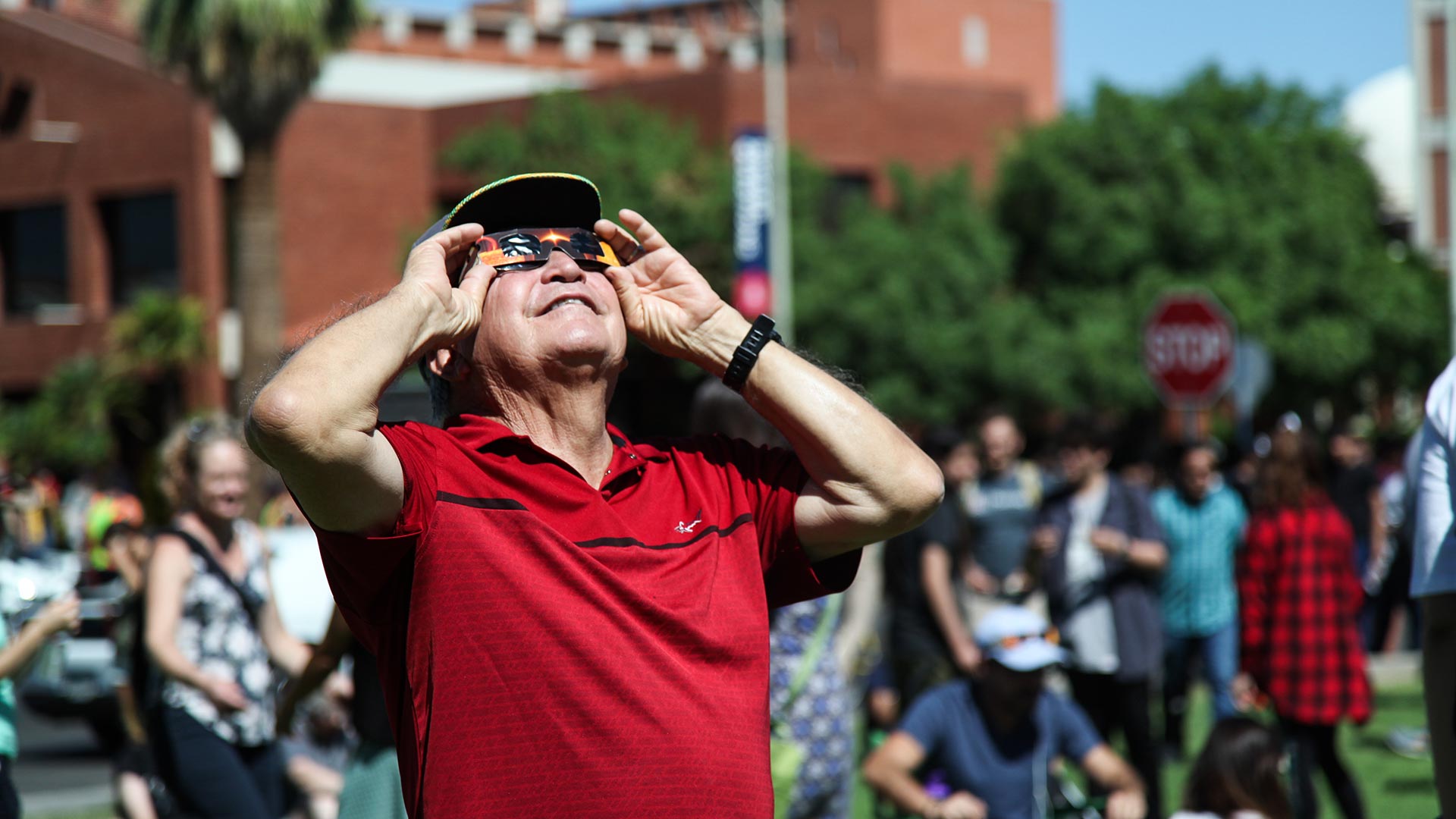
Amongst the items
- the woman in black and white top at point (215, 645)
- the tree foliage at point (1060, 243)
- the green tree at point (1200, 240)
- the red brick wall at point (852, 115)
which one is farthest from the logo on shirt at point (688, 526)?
the red brick wall at point (852, 115)

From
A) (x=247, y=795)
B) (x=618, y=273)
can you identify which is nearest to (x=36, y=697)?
(x=247, y=795)

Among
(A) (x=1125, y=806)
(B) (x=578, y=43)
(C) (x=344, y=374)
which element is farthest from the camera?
(B) (x=578, y=43)

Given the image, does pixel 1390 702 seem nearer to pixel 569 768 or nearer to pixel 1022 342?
pixel 569 768

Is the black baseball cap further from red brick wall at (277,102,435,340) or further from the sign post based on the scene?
red brick wall at (277,102,435,340)

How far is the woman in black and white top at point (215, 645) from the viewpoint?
558 centimetres

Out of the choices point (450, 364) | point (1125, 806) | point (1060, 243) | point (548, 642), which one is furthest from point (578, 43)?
point (548, 642)

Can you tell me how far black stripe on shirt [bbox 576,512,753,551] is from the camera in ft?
9.02

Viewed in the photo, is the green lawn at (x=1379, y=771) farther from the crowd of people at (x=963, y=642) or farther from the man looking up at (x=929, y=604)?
the man looking up at (x=929, y=604)

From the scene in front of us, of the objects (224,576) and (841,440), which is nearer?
(841,440)

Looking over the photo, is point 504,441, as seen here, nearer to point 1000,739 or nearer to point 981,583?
point 1000,739

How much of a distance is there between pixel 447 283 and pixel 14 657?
2.44 meters

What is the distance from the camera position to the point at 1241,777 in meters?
5.67

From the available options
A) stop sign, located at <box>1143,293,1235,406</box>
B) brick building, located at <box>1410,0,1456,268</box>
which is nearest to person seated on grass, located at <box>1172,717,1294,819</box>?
stop sign, located at <box>1143,293,1235,406</box>

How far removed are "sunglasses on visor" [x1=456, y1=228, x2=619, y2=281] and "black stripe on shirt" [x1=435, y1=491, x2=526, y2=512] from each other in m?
0.42
